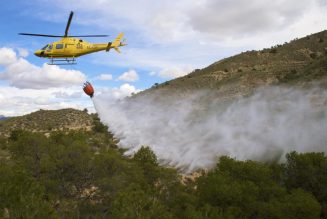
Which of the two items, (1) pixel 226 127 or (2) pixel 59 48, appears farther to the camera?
(1) pixel 226 127

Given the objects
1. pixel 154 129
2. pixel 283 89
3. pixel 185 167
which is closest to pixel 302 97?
pixel 283 89

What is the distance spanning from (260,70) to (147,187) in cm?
6108

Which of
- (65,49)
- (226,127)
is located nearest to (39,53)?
(65,49)

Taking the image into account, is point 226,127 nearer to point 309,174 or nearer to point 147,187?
point 147,187

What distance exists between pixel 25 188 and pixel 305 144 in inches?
1244

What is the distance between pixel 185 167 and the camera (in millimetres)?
58312

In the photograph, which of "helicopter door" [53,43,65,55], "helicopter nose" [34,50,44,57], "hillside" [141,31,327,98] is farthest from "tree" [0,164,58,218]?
"hillside" [141,31,327,98]

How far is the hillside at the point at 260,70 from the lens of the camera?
7956 cm

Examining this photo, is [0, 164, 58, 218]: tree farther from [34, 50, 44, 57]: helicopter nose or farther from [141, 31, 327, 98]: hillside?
[141, 31, 327, 98]: hillside

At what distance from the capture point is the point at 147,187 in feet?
132

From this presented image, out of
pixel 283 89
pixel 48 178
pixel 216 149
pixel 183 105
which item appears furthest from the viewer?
pixel 183 105

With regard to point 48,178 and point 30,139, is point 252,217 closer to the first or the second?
point 48,178

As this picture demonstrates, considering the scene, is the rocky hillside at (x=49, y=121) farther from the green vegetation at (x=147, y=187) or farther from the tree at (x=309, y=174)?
the tree at (x=309, y=174)

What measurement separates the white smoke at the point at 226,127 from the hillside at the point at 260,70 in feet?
17.1
